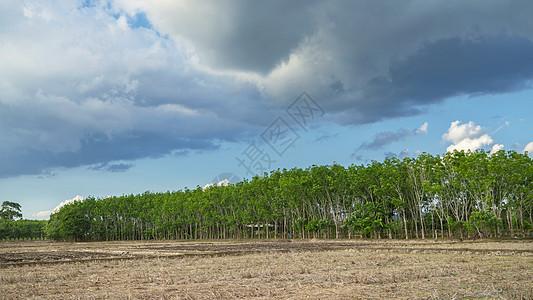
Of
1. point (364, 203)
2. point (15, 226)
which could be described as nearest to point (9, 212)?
point (15, 226)

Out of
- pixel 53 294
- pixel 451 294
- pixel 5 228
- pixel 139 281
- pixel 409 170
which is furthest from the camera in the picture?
pixel 5 228

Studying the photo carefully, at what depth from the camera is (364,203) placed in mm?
61094

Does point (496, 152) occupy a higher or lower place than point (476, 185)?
higher

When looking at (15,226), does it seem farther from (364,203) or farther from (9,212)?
(364,203)

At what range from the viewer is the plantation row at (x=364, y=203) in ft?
144

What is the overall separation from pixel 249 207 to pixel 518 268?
184 ft

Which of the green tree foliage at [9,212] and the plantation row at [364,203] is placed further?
the green tree foliage at [9,212]

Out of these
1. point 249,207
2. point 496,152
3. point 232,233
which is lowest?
point 232,233

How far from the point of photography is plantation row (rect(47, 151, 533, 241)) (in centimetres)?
4400

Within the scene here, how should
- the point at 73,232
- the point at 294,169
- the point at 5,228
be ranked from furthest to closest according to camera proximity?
the point at 5,228
the point at 73,232
the point at 294,169

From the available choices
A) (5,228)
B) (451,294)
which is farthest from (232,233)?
(451,294)

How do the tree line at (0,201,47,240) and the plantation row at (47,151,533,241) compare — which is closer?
the plantation row at (47,151,533,241)

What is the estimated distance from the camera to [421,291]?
9789mm

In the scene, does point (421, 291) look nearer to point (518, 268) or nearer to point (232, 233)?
point (518, 268)
